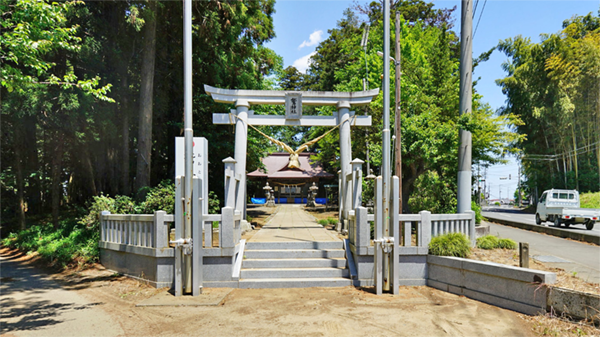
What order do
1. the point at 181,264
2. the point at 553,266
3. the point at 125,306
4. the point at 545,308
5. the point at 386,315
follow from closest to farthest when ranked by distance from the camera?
the point at 545,308 < the point at 386,315 < the point at 125,306 < the point at 181,264 < the point at 553,266

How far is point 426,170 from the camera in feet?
50.6

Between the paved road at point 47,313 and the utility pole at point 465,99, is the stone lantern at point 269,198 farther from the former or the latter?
the utility pole at point 465,99

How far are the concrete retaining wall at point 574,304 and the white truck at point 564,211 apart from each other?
13.7 metres

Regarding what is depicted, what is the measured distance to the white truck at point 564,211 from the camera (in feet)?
50.5

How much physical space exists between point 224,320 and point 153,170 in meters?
16.1

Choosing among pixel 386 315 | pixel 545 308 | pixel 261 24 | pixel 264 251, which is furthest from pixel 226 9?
pixel 545 308

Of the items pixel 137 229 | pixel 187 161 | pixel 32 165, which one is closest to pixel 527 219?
pixel 187 161

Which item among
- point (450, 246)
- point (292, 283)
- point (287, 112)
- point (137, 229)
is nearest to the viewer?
point (450, 246)

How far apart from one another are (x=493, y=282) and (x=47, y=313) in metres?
7.29

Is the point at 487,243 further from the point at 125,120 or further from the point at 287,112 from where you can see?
the point at 125,120

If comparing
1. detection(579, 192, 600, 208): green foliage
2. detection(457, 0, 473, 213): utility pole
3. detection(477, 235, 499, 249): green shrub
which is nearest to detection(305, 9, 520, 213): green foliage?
detection(457, 0, 473, 213): utility pole

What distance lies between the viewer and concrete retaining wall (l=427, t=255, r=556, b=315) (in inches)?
198

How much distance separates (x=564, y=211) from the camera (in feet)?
51.6

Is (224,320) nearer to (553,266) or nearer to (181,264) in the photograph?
(181,264)
